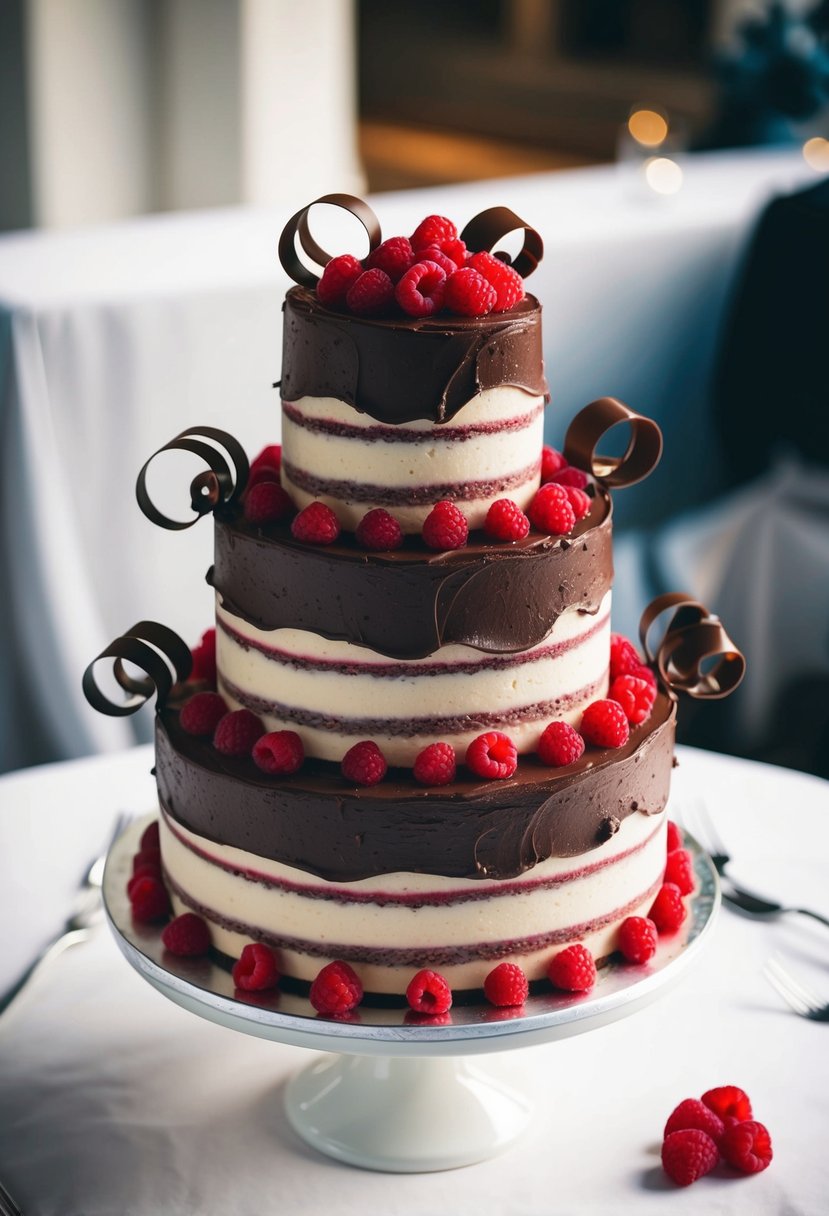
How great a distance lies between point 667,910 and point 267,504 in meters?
0.53

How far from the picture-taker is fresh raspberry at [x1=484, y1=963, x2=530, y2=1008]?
1241 millimetres

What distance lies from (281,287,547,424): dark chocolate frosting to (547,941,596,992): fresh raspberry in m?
0.47

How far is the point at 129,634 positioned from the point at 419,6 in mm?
12445

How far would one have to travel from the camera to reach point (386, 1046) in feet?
3.92

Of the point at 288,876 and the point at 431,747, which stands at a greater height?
the point at 431,747

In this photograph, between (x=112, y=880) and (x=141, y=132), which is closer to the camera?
(x=112, y=880)

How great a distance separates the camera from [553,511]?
4.21 feet

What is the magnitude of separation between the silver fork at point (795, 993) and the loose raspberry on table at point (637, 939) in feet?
0.90

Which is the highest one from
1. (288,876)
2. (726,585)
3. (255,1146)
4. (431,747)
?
(431,747)

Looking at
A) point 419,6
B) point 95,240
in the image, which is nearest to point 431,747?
point 95,240

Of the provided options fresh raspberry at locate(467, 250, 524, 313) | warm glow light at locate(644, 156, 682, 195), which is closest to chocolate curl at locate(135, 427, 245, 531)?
fresh raspberry at locate(467, 250, 524, 313)

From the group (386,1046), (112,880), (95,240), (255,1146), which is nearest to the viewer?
(386,1046)

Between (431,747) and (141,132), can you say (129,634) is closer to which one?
(431,747)

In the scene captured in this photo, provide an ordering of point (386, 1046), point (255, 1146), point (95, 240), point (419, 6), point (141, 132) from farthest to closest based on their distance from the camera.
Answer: point (419, 6) < point (141, 132) < point (95, 240) < point (255, 1146) < point (386, 1046)
